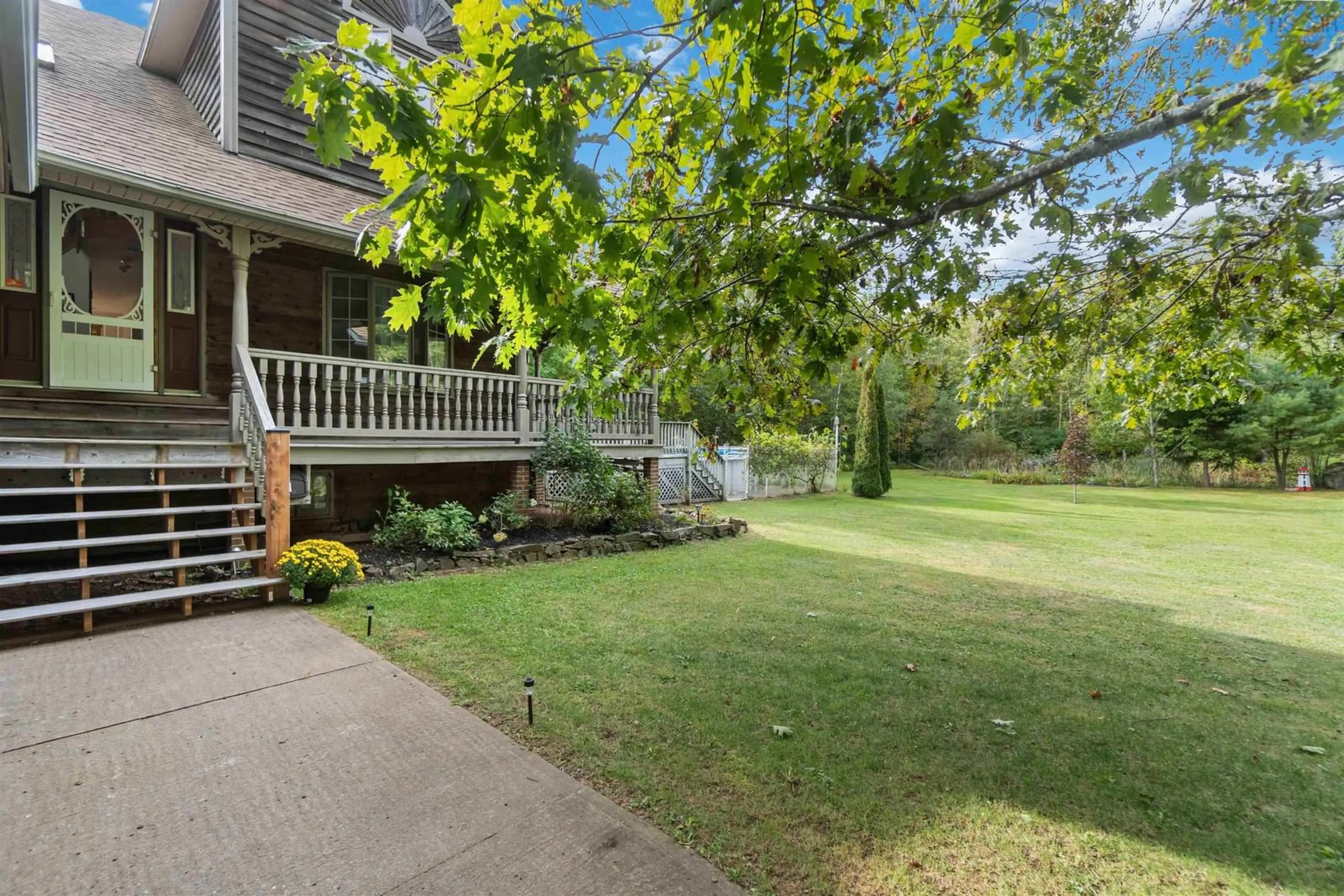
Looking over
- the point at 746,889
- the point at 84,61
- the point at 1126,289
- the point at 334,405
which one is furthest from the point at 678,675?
the point at 84,61

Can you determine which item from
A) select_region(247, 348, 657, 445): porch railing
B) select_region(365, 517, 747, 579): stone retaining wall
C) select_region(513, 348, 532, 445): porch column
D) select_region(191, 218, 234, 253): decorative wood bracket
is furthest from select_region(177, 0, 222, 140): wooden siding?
select_region(365, 517, 747, 579): stone retaining wall

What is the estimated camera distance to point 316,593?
5.31m

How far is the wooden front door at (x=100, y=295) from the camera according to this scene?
6.43 m

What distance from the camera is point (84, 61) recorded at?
8.51 meters

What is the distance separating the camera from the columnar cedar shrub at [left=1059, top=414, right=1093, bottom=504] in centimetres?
2109

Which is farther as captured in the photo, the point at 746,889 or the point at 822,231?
the point at 822,231

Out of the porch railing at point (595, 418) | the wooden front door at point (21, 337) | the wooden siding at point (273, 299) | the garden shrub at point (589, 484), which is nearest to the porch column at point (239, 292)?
the wooden siding at point (273, 299)

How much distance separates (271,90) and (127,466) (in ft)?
20.2

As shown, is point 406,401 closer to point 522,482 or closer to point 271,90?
point 522,482

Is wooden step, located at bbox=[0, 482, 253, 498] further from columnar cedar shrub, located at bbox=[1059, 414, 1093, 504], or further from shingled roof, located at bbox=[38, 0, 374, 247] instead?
columnar cedar shrub, located at bbox=[1059, 414, 1093, 504]

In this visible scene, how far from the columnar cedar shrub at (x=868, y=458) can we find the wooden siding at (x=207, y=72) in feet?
54.6

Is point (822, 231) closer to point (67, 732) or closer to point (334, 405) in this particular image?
point (67, 732)

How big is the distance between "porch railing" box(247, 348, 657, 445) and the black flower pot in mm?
1977

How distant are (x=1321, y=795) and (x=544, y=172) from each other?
4661 mm
